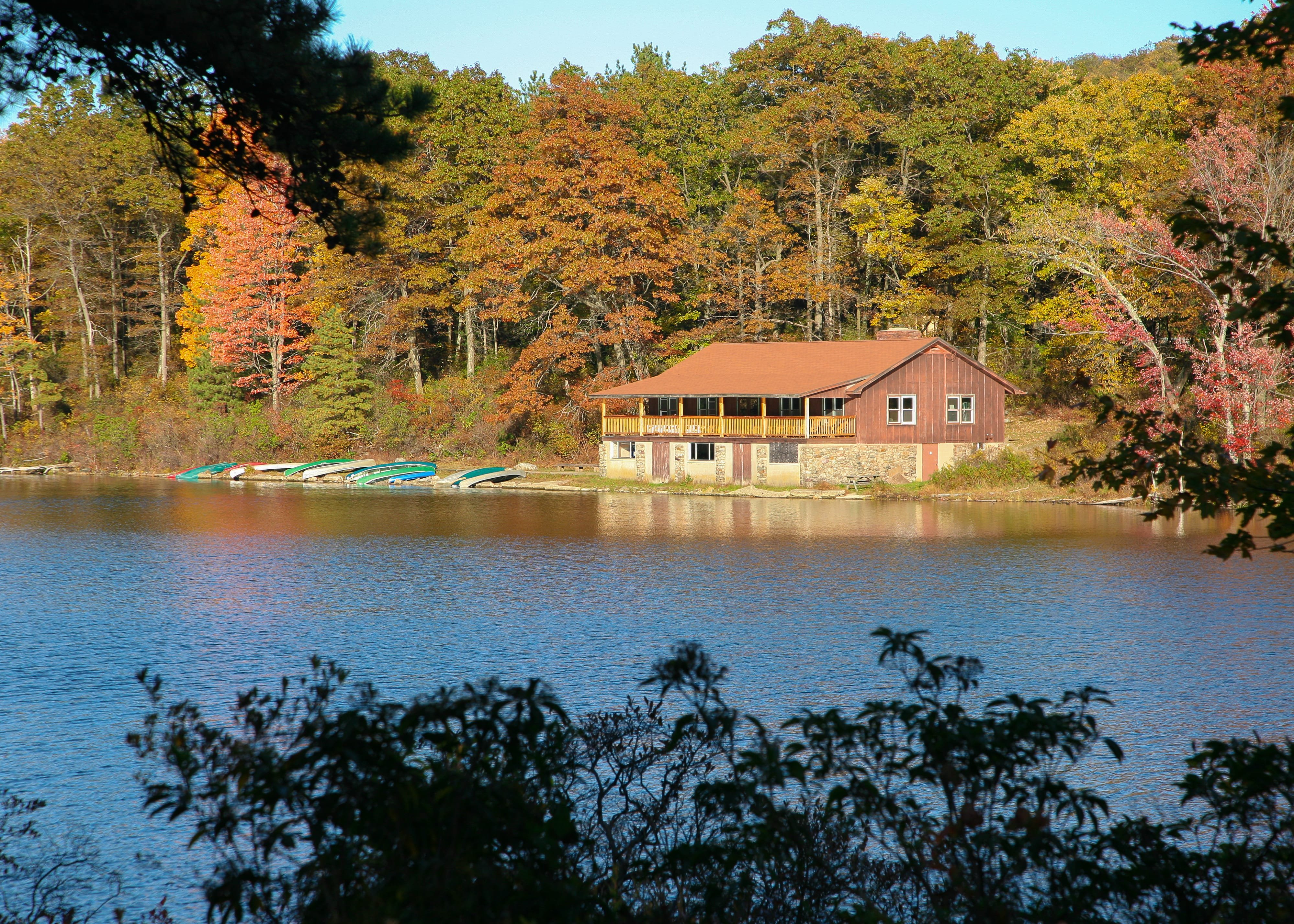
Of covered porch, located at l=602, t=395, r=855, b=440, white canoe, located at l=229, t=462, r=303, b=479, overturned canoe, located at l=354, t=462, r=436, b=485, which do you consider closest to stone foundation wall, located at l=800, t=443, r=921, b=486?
covered porch, located at l=602, t=395, r=855, b=440

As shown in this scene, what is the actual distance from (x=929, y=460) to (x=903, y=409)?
2079mm

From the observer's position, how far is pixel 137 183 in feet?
181

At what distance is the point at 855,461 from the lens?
131 feet

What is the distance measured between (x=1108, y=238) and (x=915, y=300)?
1216 centimetres

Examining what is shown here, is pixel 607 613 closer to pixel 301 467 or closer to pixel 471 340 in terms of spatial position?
pixel 301 467

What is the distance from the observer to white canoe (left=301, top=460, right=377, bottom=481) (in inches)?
1949

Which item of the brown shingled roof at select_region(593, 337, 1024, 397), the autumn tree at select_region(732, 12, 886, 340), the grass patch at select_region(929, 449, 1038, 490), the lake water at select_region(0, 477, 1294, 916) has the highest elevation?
the autumn tree at select_region(732, 12, 886, 340)

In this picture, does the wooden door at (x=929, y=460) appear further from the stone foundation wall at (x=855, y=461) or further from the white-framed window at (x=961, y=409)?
the white-framed window at (x=961, y=409)

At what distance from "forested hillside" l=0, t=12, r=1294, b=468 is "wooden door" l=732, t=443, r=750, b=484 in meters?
8.81

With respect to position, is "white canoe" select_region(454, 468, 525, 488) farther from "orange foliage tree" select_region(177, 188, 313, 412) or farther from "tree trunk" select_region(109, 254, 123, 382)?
"tree trunk" select_region(109, 254, 123, 382)

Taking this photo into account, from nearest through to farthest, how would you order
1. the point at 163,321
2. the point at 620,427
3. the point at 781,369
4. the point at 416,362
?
the point at 781,369, the point at 620,427, the point at 416,362, the point at 163,321

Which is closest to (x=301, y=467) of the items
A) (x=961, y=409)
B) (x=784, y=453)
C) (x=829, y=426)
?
(x=784, y=453)

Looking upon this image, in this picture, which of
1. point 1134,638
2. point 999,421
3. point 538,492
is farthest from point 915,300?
point 1134,638

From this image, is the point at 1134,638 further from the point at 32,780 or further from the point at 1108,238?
the point at 1108,238
